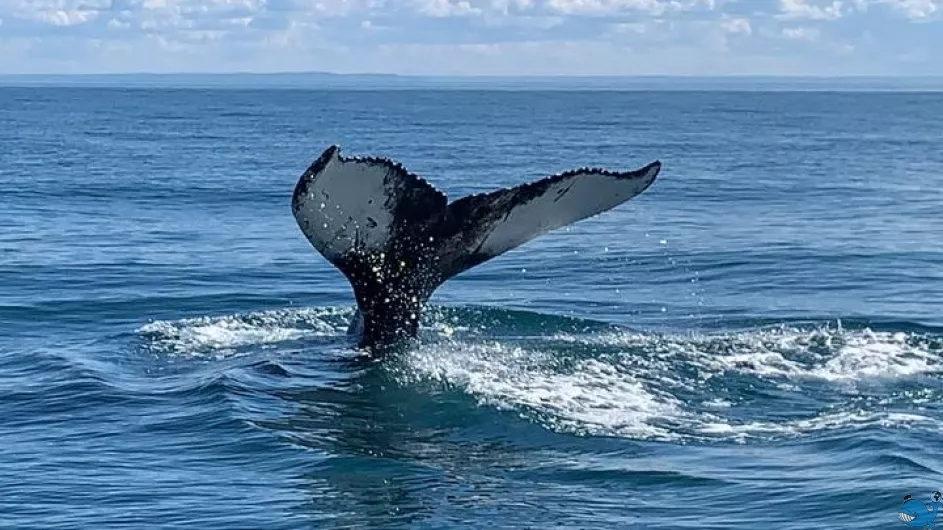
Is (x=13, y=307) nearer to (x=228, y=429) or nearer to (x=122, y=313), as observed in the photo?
(x=122, y=313)

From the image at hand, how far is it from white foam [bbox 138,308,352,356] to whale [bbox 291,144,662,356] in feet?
6.93

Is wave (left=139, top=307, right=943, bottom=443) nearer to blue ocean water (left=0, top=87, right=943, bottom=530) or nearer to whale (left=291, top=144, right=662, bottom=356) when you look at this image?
blue ocean water (left=0, top=87, right=943, bottom=530)

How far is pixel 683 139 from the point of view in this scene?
55688 millimetres

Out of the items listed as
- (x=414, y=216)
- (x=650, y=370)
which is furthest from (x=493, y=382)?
(x=414, y=216)

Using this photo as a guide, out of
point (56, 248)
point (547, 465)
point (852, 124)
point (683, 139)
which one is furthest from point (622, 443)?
point (852, 124)

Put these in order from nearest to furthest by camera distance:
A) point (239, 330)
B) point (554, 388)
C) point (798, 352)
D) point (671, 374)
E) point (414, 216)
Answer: point (414, 216)
point (554, 388)
point (671, 374)
point (798, 352)
point (239, 330)

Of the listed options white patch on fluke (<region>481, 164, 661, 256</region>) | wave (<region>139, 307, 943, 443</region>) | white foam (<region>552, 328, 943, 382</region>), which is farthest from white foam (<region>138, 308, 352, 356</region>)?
white patch on fluke (<region>481, 164, 661, 256</region>)

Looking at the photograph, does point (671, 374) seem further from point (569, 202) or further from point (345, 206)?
point (345, 206)

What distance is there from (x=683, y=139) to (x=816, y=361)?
44.5 metres

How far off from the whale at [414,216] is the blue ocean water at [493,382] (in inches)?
30.2

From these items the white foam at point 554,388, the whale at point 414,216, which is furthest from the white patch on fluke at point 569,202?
the white foam at point 554,388

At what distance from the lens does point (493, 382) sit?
431 inches

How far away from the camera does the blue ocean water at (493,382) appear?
27.8ft

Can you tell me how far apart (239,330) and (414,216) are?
12.0 ft
